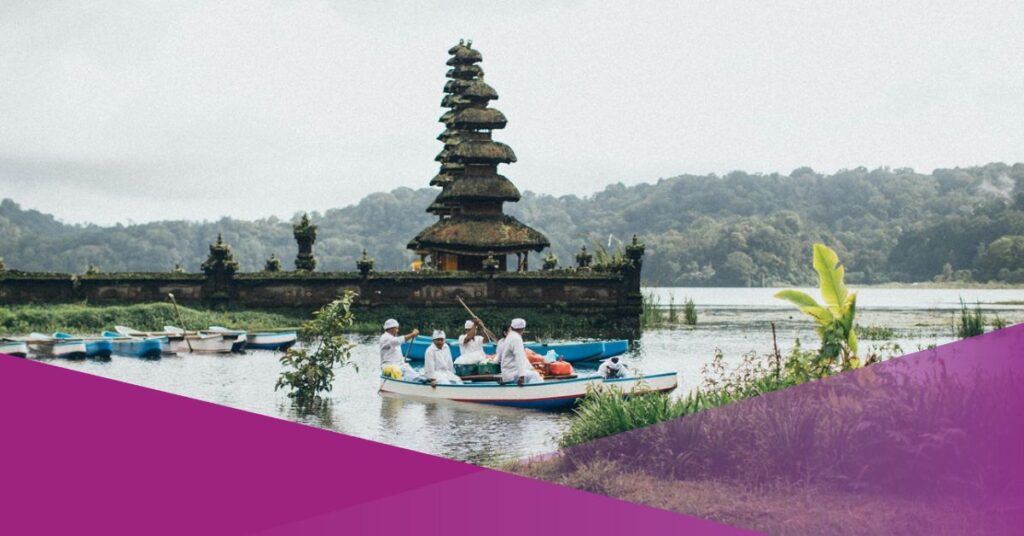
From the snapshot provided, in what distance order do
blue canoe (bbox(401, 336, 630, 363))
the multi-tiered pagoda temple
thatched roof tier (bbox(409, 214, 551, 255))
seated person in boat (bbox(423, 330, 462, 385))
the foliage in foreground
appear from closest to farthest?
seated person in boat (bbox(423, 330, 462, 385)) < the foliage in foreground < blue canoe (bbox(401, 336, 630, 363)) < thatched roof tier (bbox(409, 214, 551, 255)) < the multi-tiered pagoda temple

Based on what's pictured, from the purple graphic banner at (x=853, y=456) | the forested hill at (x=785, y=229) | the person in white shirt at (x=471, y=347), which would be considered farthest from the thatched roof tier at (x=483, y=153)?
the purple graphic banner at (x=853, y=456)

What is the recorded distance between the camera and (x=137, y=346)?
1792 centimetres

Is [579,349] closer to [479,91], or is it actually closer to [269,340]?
[269,340]

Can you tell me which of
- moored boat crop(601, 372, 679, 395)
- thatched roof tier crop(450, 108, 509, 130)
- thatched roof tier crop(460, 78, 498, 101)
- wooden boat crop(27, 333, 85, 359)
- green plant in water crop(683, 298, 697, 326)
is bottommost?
moored boat crop(601, 372, 679, 395)

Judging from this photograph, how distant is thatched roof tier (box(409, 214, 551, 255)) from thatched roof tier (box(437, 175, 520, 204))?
0.52 meters

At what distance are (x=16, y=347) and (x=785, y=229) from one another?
10108 mm

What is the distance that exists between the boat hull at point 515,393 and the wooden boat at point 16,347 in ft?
16.6

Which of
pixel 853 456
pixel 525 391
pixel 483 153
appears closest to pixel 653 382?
pixel 525 391

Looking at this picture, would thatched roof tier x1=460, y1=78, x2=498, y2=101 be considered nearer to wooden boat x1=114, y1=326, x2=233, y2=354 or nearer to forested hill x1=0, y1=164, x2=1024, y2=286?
forested hill x1=0, y1=164, x2=1024, y2=286

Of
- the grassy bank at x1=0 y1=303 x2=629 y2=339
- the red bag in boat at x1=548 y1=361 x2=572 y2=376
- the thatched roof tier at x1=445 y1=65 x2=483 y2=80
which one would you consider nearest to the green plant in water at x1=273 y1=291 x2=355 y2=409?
the red bag in boat at x1=548 y1=361 x2=572 y2=376

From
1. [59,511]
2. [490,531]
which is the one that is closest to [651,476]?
[490,531]

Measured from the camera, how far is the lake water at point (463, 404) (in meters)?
12.4

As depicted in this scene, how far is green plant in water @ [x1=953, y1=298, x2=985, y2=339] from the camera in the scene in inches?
525

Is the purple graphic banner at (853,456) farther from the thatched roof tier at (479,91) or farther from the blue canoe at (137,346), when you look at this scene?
the thatched roof tier at (479,91)
